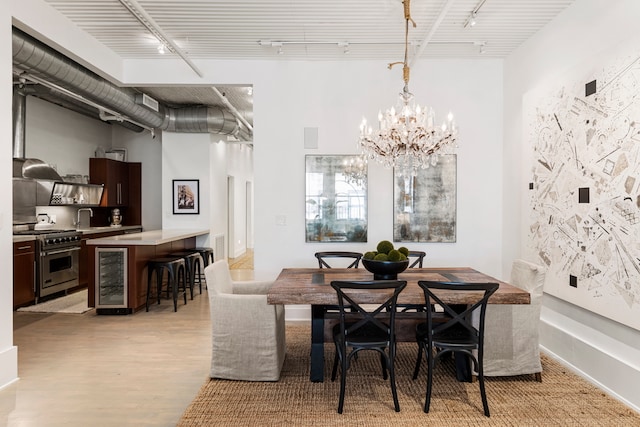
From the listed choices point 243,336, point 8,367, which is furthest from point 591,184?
point 8,367

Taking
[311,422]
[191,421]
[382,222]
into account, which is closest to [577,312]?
[382,222]

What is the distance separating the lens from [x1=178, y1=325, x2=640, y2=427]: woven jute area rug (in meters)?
2.49

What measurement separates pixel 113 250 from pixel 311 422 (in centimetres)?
361

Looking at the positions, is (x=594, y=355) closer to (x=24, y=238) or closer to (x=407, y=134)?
(x=407, y=134)

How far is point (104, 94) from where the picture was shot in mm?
4863

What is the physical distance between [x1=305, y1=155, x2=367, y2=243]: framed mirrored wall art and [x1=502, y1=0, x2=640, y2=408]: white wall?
1643 mm

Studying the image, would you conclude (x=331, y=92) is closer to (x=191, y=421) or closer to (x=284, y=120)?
(x=284, y=120)

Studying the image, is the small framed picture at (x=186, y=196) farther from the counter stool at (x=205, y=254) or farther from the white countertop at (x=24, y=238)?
the white countertop at (x=24, y=238)

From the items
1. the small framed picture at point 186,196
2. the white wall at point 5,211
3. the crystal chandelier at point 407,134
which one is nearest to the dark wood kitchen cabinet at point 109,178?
the small framed picture at point 186,196

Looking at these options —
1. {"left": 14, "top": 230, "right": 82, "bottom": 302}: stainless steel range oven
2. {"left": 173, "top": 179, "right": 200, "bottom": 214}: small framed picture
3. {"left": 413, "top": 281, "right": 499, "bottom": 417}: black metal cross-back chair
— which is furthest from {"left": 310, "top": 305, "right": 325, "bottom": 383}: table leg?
{"left": 173, "top": 179, "right": 200, "bottom": 214}: small framed picture

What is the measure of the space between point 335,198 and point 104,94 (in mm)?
3132

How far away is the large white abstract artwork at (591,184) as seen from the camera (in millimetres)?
2635

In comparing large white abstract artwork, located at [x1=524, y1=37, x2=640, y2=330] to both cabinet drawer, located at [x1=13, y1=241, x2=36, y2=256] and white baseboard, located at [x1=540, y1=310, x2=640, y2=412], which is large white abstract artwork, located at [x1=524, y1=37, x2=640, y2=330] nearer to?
white baseboard, located at [x1=540, y1=310, x2=640, y2=412]

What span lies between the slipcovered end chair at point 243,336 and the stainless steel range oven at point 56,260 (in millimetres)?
3805
